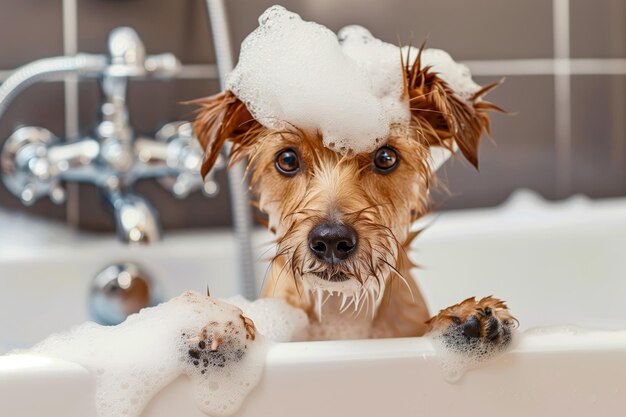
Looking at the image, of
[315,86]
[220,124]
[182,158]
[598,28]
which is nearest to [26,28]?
[182,158]

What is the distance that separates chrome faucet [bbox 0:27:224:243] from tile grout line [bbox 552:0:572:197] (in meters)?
1.16

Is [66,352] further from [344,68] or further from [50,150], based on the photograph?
[50,150]

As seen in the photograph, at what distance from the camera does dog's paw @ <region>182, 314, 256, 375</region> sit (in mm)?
900

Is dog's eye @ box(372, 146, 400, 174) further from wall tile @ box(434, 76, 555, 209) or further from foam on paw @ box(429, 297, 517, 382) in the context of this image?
wall tile @ box(434, 76, 555, 209)

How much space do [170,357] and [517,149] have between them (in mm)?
1664

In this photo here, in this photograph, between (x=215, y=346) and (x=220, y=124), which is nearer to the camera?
(x=215, y=346)

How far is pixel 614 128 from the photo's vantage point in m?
2.38

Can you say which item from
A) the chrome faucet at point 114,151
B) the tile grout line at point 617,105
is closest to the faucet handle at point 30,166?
the chrome faucet at point 114,151

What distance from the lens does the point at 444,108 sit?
115 centimetres

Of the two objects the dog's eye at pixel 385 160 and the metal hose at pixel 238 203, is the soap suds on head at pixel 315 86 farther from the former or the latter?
the metal hose at pixel 238 203

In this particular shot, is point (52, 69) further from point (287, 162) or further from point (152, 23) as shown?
point (287, 162)

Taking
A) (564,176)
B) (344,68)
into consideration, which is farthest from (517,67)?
(344,68)

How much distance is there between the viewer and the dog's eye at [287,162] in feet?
3.97

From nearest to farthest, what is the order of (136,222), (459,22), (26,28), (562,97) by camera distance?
1. (136,222)
2. (26,28)
3. (459,22)
4. (562,97)
